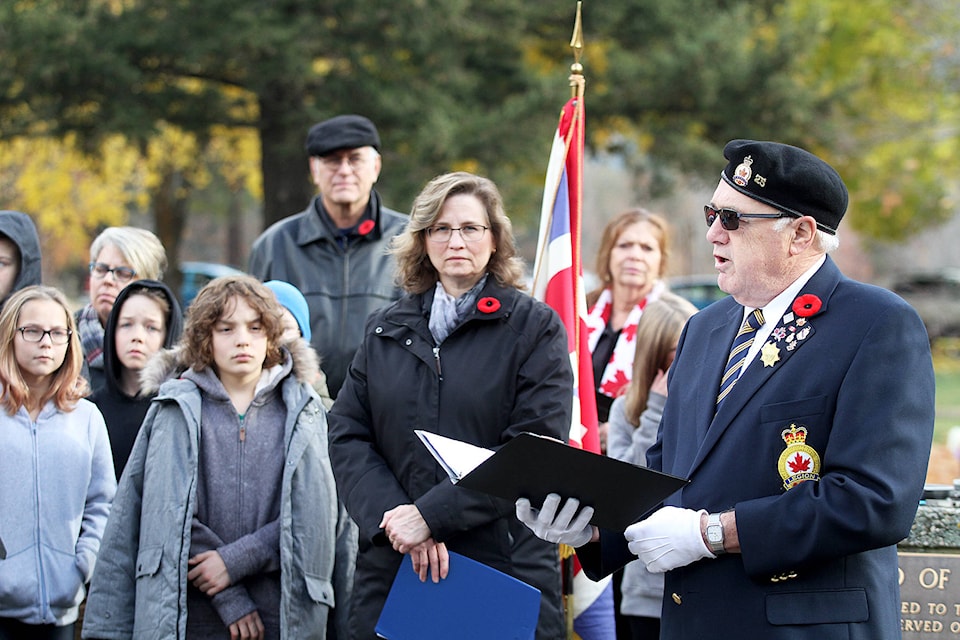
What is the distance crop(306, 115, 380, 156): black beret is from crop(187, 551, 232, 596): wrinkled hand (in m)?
2.20

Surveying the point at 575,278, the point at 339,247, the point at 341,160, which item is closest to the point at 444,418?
the point at 575,278

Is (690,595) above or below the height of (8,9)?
below

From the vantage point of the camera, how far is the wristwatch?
8.77ft

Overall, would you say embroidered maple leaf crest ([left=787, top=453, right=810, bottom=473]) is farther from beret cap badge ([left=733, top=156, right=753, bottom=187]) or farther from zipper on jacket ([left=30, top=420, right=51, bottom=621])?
zipper on jacket ([left=30, top=420, right=51, bottom=621])

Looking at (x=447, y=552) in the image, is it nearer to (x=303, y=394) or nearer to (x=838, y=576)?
(x=303, y=394)

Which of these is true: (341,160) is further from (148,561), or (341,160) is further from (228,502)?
(148,561)

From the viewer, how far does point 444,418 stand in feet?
11.8

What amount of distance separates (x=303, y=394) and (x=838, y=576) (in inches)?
86.7

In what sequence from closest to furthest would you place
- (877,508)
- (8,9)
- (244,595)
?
1. (877,508)
2. (244,595)
3. (8,9)

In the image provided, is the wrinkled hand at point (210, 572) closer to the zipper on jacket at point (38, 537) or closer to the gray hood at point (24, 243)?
the zipper on jacket at point (38, 537)

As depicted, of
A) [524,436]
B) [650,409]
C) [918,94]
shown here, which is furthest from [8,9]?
[918,94]

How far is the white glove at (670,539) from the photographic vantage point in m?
2.70

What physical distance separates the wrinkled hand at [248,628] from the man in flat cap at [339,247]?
1.49 metres

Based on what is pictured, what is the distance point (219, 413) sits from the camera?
406cm
